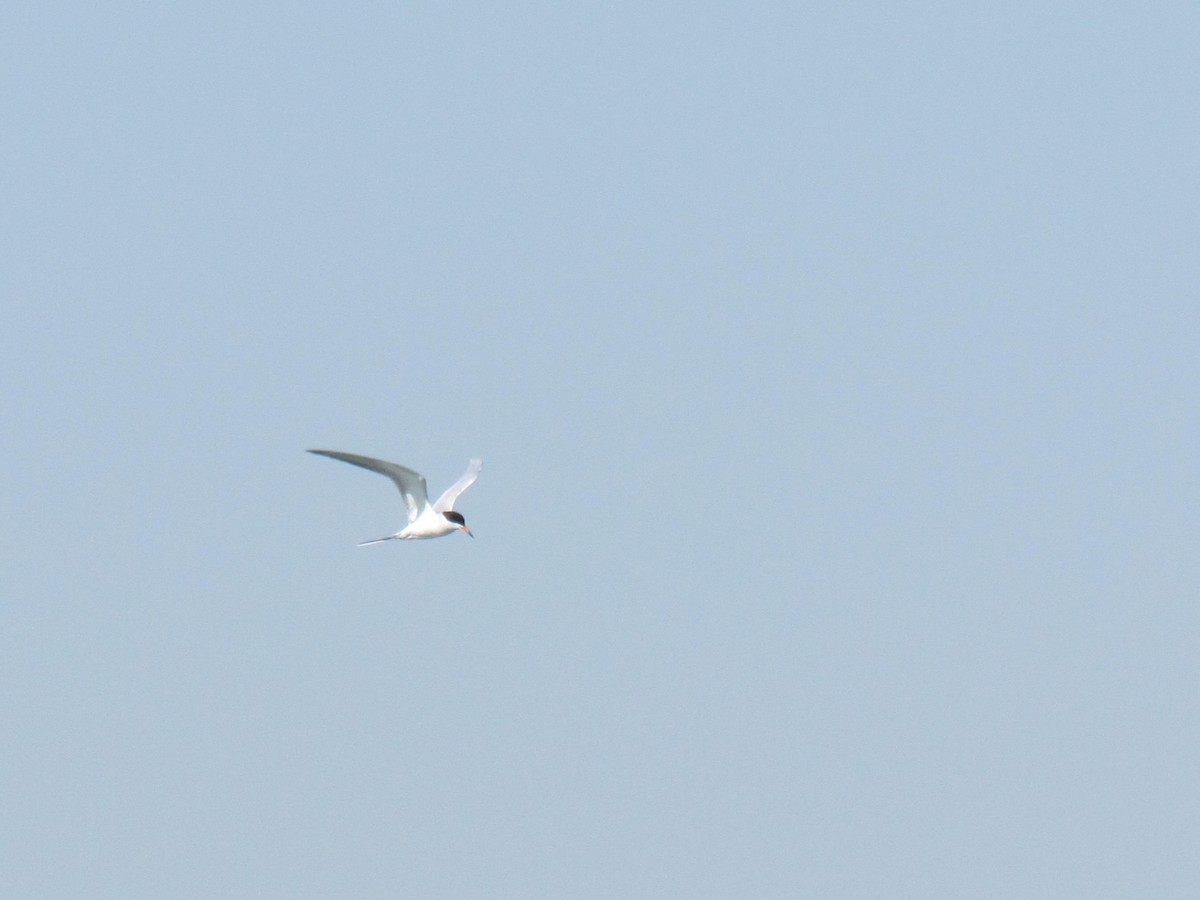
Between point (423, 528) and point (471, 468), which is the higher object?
point (471, 468)

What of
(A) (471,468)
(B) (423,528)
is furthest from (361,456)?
(A) (471,468)

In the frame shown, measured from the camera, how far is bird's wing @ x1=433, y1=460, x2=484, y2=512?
54406mm

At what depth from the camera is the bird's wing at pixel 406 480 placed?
47481mm

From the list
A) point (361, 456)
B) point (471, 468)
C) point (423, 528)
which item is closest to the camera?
point (361, 456)

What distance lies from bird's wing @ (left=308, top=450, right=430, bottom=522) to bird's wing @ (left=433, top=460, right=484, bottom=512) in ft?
4.29

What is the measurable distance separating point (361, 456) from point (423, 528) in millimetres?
5701

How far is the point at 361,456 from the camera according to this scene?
151 feet

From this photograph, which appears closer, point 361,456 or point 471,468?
point 361,456

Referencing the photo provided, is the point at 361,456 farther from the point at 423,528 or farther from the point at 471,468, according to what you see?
the point at 471,468

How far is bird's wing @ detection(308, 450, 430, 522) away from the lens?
4748 cm

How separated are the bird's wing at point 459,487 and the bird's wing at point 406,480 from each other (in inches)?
51.5

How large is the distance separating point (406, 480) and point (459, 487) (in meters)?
4.78

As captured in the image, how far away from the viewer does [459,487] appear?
55.4m

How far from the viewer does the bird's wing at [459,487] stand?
178 ft
